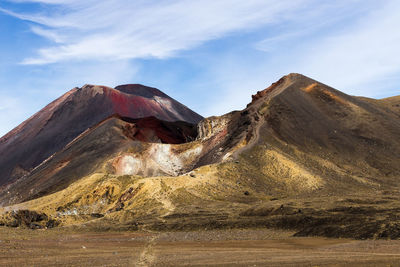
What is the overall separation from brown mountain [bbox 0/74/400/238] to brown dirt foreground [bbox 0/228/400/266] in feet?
12.2

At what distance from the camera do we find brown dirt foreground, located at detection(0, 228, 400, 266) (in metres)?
21.0

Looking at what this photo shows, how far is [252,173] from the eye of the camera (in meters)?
59.2

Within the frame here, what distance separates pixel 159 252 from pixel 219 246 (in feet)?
13.8

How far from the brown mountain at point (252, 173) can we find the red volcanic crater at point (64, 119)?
78.6ft

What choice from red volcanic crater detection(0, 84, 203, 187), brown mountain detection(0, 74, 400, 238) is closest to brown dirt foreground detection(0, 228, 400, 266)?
brown mountain detection(0, 74, 400, 238)

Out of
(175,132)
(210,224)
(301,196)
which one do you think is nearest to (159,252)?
(210,224)

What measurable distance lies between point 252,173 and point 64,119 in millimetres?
81715

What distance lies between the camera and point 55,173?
263 ft

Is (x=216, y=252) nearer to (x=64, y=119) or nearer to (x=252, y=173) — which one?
(x=252, y=173)

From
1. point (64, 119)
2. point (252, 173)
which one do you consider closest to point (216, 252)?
point (252, 173)

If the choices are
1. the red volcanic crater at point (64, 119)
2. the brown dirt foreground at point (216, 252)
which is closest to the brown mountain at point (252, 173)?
the brown dirt foreground at point (216, 252)

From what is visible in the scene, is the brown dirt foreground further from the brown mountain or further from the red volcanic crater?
the red volcanic crater

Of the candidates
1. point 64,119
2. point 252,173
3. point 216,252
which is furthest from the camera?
point 64,119

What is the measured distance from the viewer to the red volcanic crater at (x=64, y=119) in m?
114
